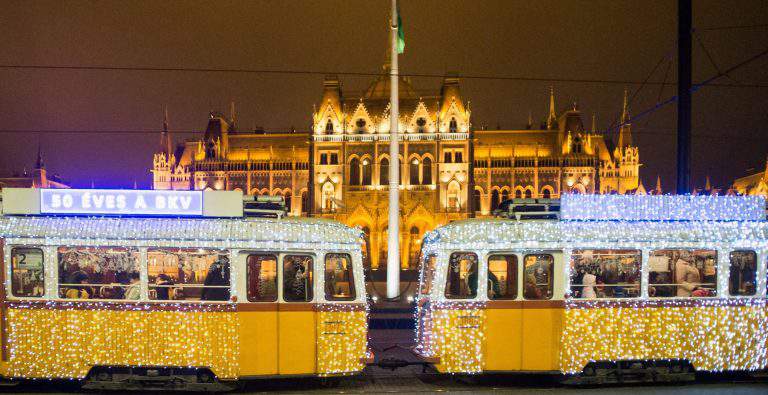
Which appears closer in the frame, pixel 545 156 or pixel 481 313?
pixel 481 313

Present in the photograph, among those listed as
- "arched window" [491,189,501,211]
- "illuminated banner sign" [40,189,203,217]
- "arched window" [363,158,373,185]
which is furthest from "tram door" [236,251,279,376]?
"arched window" [491,189,501,211]

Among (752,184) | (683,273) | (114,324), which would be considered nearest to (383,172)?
(683,273)

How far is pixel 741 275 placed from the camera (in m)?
9.81

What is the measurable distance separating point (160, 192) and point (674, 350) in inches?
348

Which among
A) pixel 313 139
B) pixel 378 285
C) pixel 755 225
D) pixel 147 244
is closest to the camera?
pixel 147 244

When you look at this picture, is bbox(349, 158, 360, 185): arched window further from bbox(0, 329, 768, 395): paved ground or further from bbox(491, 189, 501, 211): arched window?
bbox(0, 329, 768, 395): paved ground

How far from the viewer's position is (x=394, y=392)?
9312 mm

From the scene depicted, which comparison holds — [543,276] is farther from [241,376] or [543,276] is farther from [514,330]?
[241,376]

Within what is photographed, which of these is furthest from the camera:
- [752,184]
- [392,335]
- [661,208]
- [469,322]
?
[752,184]

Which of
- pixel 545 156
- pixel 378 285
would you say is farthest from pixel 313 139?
pixel 378 285

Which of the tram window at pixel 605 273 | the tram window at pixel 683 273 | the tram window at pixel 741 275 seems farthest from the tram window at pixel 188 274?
the tram window at pixel 741 275

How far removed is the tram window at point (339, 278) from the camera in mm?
9430

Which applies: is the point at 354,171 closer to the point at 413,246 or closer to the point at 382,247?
the point at 382,247

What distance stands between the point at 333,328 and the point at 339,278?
81 centimetres
